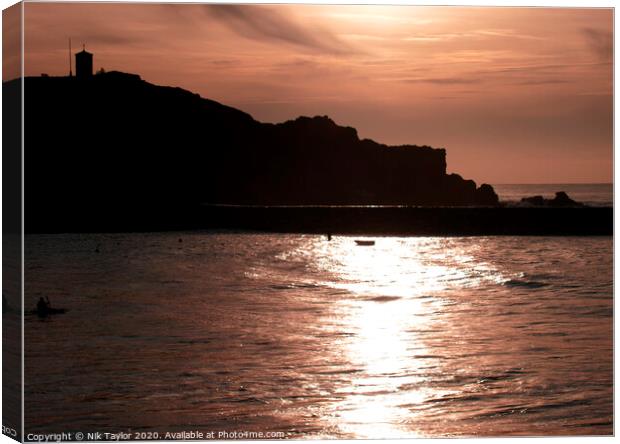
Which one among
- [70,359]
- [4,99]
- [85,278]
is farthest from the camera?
[85,278]

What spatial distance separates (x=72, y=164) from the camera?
59.2m

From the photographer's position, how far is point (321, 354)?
15.1 metres

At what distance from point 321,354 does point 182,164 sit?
4736cm

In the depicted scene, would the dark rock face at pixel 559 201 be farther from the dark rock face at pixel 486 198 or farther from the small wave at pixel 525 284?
the small wave at pixel 525 284

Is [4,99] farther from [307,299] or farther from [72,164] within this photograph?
[72,164]

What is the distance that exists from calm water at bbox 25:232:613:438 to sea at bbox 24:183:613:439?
0.04 metres

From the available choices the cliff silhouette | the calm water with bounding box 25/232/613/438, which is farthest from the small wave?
the cliff silhouette

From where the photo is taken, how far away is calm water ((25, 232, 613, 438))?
10.5 m

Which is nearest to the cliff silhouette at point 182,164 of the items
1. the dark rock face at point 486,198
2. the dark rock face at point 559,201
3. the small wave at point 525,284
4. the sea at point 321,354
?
the dark rock face at point 486,198

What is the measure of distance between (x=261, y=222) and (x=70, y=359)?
50.1 m

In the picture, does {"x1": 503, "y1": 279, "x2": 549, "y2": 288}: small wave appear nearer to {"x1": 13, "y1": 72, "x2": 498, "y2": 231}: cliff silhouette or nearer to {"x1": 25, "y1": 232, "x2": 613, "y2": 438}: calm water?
{"x1": 25, "y1": 232, "x2": 613, "y2": 438}: calm water

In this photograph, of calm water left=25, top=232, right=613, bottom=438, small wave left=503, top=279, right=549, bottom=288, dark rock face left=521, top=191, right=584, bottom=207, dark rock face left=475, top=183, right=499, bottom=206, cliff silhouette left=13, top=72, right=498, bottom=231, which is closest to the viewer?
calm water left=25, top=232, right=613, bottom=438

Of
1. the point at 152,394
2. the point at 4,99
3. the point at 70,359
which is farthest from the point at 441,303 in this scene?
the point at 4,99

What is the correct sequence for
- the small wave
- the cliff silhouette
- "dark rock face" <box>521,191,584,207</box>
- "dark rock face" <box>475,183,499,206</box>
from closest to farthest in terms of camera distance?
1. the small wave
2. the cliff silhouette
3. "dark rock face" <box>475,183,499,206</box>
4. "dark rock face" <box>521,191,584,207</box>
